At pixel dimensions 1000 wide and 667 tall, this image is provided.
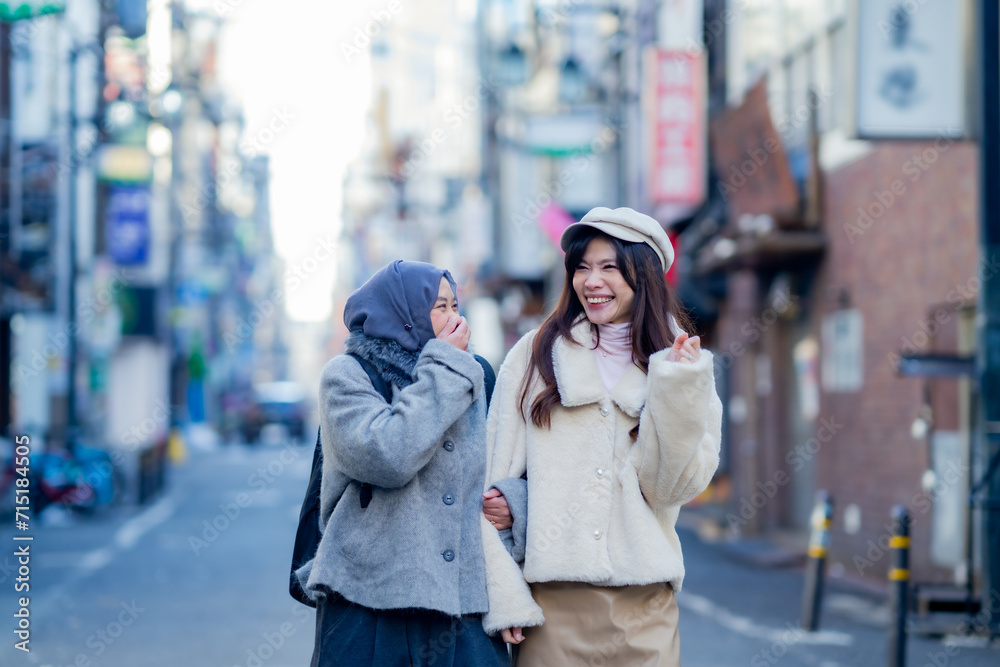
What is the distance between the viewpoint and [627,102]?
23.7 metres

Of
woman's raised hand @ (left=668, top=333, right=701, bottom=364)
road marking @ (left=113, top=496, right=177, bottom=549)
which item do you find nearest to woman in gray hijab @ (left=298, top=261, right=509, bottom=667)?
woman's raised hand @ (left=668, top=333, right=701, bottom=364)

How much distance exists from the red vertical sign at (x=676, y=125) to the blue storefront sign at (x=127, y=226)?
14887mm

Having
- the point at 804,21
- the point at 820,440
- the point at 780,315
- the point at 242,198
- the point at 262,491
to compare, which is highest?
the point at 242,198

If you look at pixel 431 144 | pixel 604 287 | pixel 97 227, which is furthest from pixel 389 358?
pixel 431 144

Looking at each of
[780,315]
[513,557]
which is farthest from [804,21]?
[513,557]

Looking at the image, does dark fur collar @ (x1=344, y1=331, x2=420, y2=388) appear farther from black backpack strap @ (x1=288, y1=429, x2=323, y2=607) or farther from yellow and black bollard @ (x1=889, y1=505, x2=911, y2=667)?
yellow and black bollard @ (x1=889, y1=505, x2=911, y2=667)

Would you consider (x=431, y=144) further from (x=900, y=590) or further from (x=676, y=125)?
(x=900, y=590)

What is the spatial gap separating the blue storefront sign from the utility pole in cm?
2227

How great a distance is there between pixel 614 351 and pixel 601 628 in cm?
78

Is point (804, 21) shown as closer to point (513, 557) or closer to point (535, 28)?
point (513, 557)

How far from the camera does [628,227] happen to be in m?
3.43

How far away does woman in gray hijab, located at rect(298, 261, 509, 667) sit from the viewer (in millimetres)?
3158

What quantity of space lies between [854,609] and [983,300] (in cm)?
288

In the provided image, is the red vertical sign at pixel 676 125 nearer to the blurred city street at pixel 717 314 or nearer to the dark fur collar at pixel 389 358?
the blurred city street at pixel 717 314
